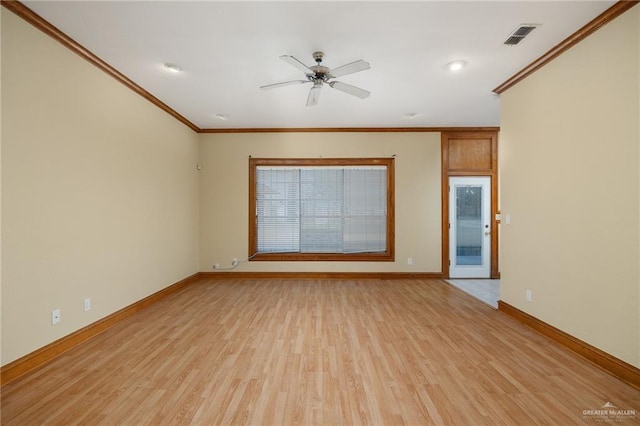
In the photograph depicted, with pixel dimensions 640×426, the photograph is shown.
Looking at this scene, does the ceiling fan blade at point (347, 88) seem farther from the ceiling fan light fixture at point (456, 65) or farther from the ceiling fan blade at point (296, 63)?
the ceiling fan light fixture at point (456, 65)

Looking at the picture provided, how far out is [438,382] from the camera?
2.14 m

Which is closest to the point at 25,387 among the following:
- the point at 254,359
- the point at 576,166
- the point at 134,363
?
the point at 134,363

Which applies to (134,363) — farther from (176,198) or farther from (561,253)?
(561,253)

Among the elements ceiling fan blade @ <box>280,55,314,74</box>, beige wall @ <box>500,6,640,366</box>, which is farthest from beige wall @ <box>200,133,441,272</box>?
ceiling fan blade @ <box>280,55,314,74</box>

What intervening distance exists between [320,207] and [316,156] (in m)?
0.97

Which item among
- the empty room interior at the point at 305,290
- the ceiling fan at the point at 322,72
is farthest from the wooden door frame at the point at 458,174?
the ceiling fan at the point at 322,72

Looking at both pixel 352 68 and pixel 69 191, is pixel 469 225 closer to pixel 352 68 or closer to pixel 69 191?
pixel 352 68

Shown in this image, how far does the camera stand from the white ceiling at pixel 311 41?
2.26 meters

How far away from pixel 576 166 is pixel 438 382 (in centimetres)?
224

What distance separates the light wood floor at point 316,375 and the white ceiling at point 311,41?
2793 mm

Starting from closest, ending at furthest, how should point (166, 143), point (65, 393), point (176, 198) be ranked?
1. point (65, 393)
2. point (166, 143)
3. point (176, 198)

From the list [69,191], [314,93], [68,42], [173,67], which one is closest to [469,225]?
[314,93]

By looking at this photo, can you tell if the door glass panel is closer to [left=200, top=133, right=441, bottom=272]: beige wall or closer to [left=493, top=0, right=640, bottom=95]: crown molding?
[left=200, top=133, right=441, bottom=272]: beige wall

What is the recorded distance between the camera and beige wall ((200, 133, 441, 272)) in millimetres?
5512
